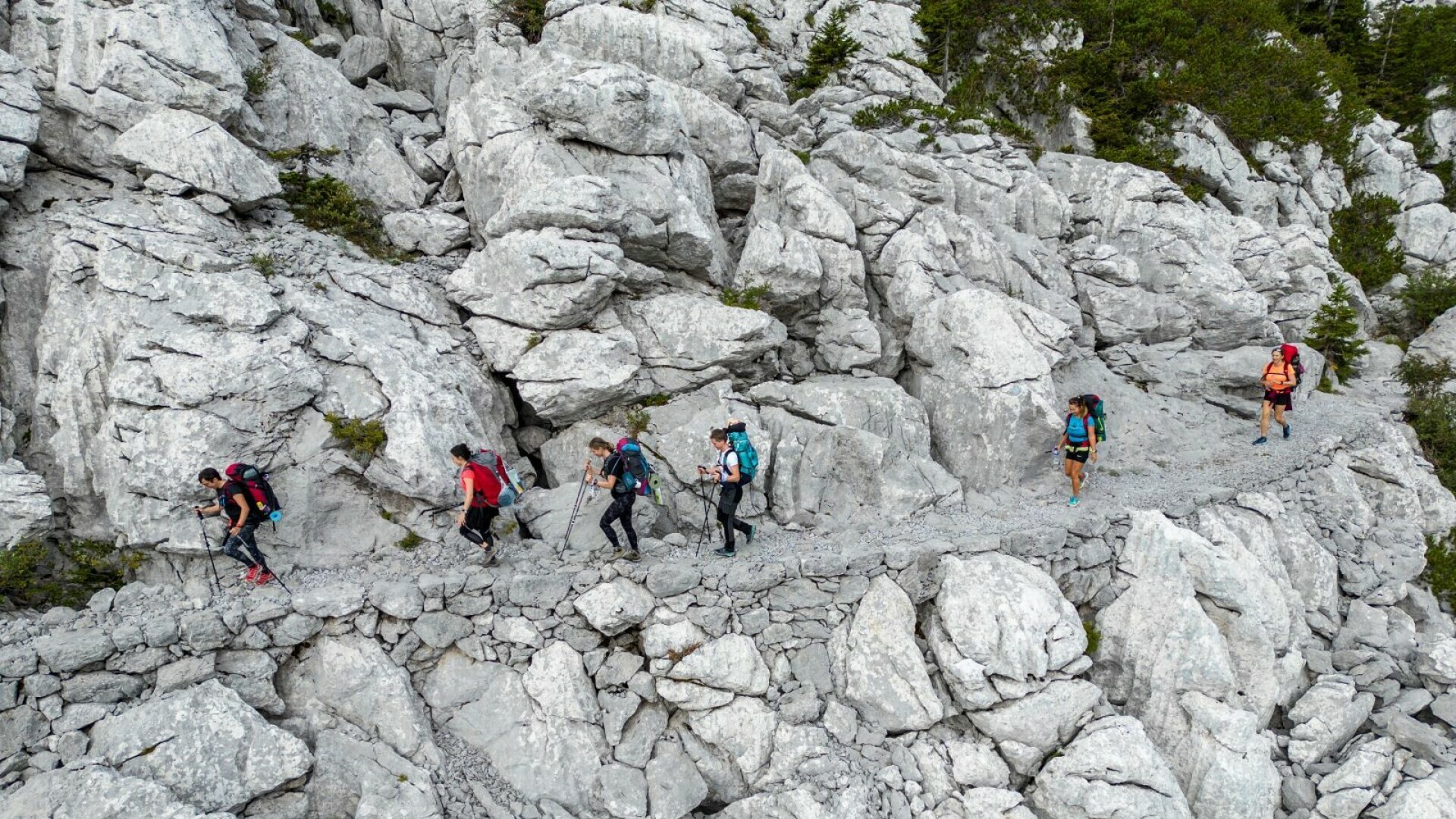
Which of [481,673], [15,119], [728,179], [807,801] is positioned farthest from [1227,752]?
[15,119]

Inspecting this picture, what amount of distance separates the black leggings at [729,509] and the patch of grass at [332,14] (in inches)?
891

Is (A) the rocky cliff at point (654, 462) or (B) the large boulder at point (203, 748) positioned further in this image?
(A) the rocky cliff at point (654, 462)

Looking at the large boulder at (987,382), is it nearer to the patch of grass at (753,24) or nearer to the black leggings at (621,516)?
the black leggings at (621,516)

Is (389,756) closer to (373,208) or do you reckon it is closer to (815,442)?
(815,442)

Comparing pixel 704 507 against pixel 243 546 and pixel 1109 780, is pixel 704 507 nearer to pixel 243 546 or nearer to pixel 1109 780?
pixel 243 546

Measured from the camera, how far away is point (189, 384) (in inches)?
432

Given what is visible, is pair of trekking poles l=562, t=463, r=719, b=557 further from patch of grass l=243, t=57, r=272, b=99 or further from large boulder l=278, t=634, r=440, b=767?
patch of grass l=243, t=57, r=272, b=99

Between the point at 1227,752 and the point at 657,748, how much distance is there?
30.2 ft

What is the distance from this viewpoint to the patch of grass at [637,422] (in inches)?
536

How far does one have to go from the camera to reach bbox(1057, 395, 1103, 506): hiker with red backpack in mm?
13094

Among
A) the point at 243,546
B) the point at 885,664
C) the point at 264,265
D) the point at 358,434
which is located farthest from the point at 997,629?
the point at 264,265

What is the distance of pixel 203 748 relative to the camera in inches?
334

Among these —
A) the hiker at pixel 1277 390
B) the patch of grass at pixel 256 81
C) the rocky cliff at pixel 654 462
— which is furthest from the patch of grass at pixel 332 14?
the hiker at pixel 1277 390

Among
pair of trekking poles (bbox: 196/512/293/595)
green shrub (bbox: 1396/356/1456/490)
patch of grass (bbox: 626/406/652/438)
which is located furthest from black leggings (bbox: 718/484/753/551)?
green shrub (bbox: 1396/356/1456/490)
